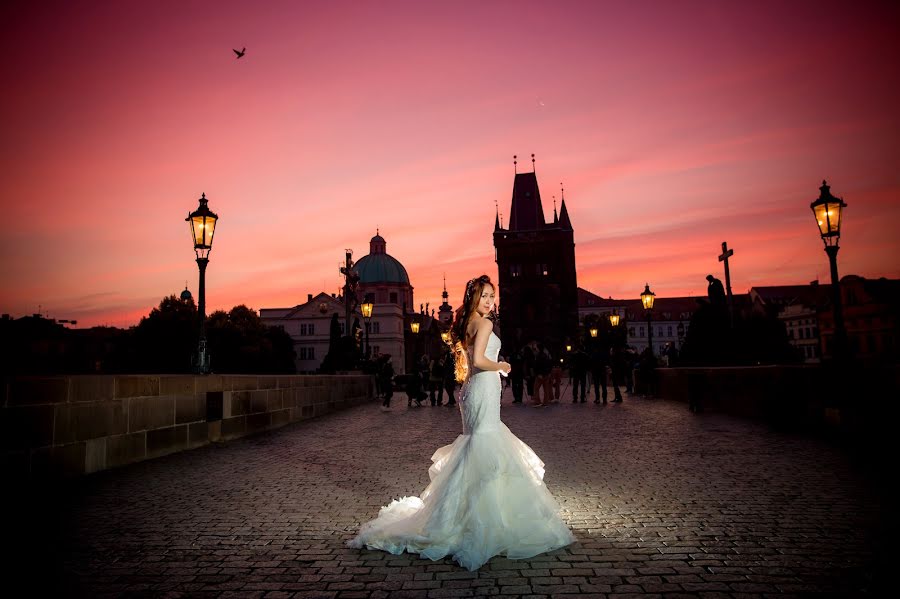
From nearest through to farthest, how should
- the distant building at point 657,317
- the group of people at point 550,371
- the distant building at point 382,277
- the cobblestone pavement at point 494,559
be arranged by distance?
the cobblestone pavement at point 494,559 < the group of people at point 550,371 < the distant building at point 382,277 < the distant building at point 657,317

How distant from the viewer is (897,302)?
66.2 m

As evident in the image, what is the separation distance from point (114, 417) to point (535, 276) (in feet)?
264

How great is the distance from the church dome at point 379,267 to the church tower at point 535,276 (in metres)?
20.9

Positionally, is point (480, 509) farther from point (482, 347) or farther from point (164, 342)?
point (164, 342)

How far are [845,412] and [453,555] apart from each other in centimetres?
821

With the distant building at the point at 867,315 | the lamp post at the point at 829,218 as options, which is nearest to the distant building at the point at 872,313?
the distant building at the point at 867,315

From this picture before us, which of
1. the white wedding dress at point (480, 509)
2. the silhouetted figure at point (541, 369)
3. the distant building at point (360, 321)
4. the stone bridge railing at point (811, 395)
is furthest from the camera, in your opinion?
the distant building at point (360, 321)

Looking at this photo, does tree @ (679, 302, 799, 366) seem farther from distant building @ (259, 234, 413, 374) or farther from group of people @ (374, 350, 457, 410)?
distant building @ (259, 234, 413, 374)

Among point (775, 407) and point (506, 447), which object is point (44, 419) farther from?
point (775, 407)

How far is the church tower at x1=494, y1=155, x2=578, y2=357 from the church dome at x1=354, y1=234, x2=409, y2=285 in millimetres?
20935

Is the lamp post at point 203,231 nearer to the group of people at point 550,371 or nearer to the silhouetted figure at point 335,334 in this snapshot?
the group of people at point 550,371

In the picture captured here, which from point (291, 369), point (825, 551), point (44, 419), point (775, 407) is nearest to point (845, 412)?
point (775, 407)

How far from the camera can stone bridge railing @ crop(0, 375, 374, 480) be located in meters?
6.20

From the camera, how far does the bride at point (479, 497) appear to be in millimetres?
4016
